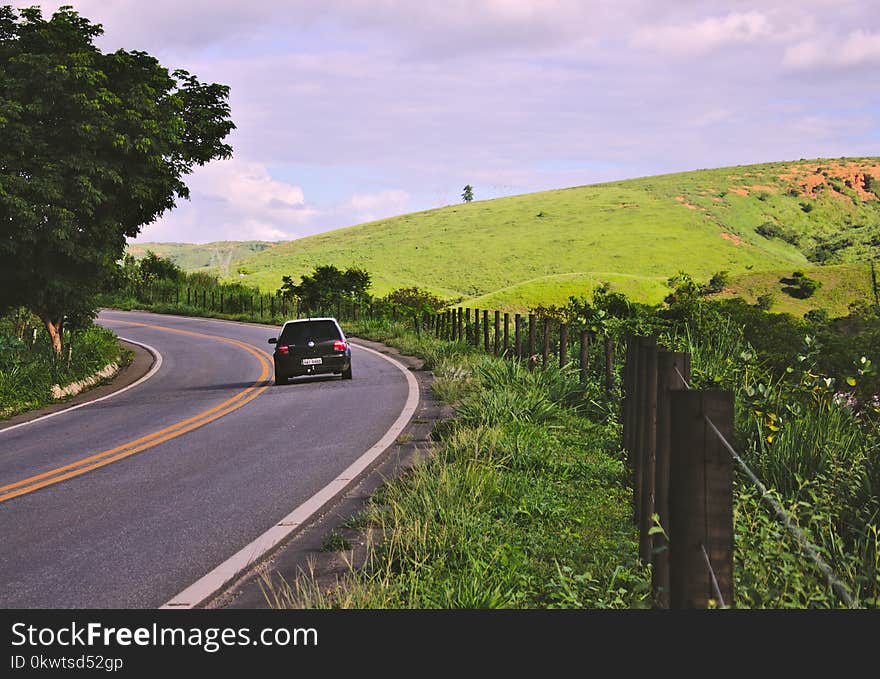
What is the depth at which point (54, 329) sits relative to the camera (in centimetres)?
2444

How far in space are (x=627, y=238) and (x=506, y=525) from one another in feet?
392

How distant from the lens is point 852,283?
66.9 meters

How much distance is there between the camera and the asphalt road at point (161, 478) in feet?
21.5

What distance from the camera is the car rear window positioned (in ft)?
71.8

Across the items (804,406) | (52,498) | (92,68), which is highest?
(92,68)

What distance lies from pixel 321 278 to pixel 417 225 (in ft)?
353

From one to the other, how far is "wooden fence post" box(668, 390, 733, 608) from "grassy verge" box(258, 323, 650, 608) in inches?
40.9

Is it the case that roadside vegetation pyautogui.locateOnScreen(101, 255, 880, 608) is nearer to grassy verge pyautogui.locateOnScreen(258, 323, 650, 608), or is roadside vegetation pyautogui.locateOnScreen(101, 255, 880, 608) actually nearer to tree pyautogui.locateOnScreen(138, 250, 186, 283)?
grassy verge pyautogui.locateOnScreen(258, 323, 650, 608)

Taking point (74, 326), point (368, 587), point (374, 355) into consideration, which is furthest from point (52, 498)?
point (374, 355)

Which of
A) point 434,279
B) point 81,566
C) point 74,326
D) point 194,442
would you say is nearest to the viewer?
point 81,566

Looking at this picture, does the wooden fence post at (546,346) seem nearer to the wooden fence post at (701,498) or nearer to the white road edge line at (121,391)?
the white road edge line at (121,391)

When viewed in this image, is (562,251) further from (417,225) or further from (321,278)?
(321,278)

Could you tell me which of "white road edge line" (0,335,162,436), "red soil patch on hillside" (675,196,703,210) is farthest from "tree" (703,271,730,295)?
"red soil patch on hillside" (675,196,703,210)

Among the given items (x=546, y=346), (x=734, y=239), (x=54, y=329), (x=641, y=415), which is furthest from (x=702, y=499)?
(x=734, y=239)
